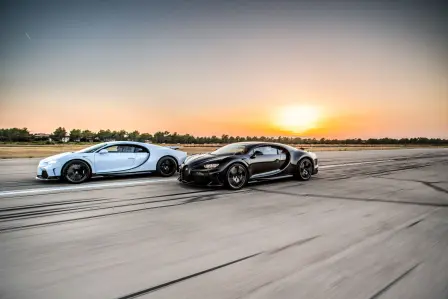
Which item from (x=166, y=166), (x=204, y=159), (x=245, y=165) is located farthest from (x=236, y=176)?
(x=166, y=166)

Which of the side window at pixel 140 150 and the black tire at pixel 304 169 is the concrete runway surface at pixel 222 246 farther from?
the side window at pixel 140 150

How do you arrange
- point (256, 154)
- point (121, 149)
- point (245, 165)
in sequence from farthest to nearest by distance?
point (121, 149)
point (256, 154)
point (245, 165)

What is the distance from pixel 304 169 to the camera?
10055 millimetres

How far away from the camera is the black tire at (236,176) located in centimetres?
808

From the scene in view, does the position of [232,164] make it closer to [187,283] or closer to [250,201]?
[250,201]

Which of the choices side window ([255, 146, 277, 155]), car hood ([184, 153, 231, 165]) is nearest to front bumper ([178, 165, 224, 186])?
car hood ([184, 153, 231, 165])

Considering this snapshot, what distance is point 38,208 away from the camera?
5941 millimetres

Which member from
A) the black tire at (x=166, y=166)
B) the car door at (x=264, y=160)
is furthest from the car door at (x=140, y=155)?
the car door at (x=264, y=160)

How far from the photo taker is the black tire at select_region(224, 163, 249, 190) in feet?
26.5

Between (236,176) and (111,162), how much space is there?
429cm

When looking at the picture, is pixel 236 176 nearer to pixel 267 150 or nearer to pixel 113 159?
pixel 267 150

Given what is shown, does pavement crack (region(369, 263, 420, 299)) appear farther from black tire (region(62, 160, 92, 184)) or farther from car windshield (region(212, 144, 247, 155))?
black tire (region(62, 160, 92, 184))

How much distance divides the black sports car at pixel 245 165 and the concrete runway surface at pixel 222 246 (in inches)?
38.5

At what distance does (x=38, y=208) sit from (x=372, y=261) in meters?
5.60
